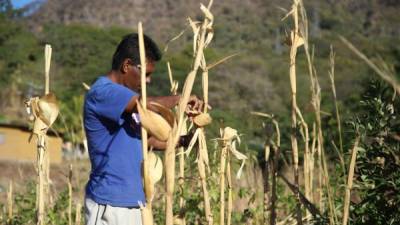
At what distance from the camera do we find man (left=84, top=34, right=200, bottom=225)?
2.36 meters

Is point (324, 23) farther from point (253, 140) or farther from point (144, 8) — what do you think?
→ point (253, 140)

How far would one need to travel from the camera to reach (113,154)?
93.6 inches

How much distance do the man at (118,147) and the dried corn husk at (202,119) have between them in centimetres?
26

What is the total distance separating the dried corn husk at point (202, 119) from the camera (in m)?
2.13

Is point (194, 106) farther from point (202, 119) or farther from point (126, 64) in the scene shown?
point (126, 64)

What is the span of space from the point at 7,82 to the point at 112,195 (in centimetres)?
2994

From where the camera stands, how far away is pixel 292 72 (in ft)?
7.39

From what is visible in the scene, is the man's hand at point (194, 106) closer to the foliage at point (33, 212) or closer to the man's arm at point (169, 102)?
the man's arm at point (169, 102)

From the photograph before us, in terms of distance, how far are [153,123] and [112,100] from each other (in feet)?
1.97

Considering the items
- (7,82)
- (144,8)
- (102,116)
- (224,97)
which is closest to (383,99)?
(102,116)

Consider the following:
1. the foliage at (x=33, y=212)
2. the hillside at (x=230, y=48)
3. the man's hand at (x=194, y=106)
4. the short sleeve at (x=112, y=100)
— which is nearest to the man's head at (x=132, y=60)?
the short sleeve at (x=112, y=100)

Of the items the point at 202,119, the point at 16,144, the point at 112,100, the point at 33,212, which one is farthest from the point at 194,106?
the point at 16,144

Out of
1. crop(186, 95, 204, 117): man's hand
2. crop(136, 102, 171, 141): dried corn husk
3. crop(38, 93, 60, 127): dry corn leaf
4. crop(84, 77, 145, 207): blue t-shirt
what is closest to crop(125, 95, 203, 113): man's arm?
crop(186, 95, 204, 117): man's hand

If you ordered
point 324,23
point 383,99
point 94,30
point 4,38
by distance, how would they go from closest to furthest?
1. point 383,99
2. point 4,38
3. point 94,30
4. point 324,23
